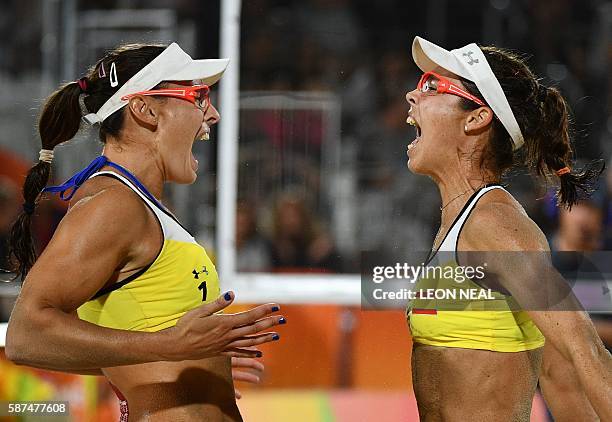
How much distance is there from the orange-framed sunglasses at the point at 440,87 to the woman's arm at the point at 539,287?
0.31m

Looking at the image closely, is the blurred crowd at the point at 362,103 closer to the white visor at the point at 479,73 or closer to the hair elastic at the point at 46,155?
the white visor at the point at 479,73

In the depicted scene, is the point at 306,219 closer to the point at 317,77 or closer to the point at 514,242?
the point at 317,77

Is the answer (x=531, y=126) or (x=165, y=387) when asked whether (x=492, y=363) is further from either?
(x=165, y=387)

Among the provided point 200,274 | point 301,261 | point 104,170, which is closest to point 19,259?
point 104,170

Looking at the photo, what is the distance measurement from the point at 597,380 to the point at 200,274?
0.92 meters

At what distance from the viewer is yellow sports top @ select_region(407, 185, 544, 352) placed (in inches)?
80.3

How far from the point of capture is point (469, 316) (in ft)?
6.70

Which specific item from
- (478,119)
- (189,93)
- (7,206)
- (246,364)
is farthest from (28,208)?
(7,206)

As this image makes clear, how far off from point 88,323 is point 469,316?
86cm

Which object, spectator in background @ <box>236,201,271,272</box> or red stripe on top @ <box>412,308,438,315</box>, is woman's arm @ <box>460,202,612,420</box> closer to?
red stripe on top @ <box>412,308,438,315</box>

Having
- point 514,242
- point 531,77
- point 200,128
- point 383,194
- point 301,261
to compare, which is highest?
point 531,77

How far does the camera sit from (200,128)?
2.30m

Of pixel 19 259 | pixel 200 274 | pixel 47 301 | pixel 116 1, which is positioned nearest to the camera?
pixel 47 301

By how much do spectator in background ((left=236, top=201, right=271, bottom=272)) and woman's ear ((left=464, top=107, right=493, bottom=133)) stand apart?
1.59 meters
